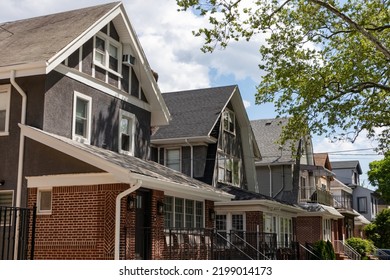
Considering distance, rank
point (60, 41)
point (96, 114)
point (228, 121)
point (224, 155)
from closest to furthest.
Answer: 1. point (60, 41)
2. point (96, 114)
3. point (224, 155)
4. point (228, 121)

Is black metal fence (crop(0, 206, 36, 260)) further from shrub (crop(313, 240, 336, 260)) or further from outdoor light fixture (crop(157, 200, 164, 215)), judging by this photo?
shrub (crop(313, 240, 336, 260))

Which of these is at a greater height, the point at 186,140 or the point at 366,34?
the point at 366,34

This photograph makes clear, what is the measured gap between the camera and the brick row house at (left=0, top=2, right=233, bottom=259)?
15.2 m

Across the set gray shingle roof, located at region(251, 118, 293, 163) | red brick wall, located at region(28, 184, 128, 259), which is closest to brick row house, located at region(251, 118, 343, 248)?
gray shingle roof, located at region(251, 118, 293, 163)

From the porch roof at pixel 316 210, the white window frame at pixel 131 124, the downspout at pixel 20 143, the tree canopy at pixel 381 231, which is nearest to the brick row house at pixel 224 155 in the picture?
the porch roof at pixel 316 210

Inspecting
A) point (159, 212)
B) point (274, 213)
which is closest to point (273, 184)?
point (274, 213)

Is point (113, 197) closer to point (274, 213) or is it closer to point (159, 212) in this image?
point (159, 212)

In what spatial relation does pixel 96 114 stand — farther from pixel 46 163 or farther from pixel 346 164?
pixel 346 164

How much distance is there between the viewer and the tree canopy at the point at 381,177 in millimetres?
48688

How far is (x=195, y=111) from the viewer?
29.0 metres

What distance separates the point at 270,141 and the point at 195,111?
9.76 metres

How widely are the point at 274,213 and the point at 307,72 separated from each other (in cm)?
827

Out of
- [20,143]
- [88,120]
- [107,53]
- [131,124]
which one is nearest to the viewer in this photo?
[20,143]

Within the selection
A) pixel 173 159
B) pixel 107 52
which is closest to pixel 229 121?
pixel 173 159
